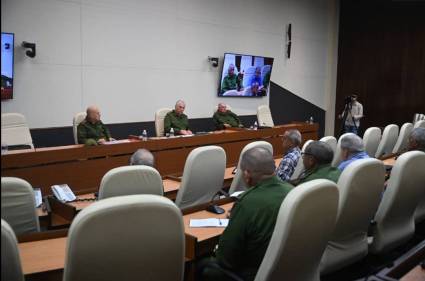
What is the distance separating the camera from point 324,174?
9.24 feet

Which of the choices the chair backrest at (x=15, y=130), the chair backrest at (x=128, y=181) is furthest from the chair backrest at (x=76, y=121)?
the chair backrest at (x=128, y=181)

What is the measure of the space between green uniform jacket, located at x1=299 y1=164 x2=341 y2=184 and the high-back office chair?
1.51 meters

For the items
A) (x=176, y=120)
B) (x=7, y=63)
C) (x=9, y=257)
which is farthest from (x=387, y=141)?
(x=9, y=257)

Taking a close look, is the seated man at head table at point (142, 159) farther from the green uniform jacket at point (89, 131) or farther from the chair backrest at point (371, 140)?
the chair backrest at point (371, 140)

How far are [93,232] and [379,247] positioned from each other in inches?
86.1

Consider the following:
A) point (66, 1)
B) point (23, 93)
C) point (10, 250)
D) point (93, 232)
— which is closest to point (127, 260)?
point (93, 232)

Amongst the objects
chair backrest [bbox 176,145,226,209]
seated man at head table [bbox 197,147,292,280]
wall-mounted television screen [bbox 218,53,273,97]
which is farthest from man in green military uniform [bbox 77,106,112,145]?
seated man at head table [bbox 197,147,292,280]

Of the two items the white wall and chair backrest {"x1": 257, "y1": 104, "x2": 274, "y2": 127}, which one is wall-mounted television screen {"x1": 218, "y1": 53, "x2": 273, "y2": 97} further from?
chair backrest {"x1": 257, "y1": 104, "x2": 274, "y2": 127}

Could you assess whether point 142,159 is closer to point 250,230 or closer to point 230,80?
point 250,230

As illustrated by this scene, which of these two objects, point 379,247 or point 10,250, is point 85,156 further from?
point 10,250

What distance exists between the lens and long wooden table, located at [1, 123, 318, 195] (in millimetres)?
4156

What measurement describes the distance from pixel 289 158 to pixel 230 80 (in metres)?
5.14

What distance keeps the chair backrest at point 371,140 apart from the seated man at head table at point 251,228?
3850 millimetres

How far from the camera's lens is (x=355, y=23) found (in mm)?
11477
